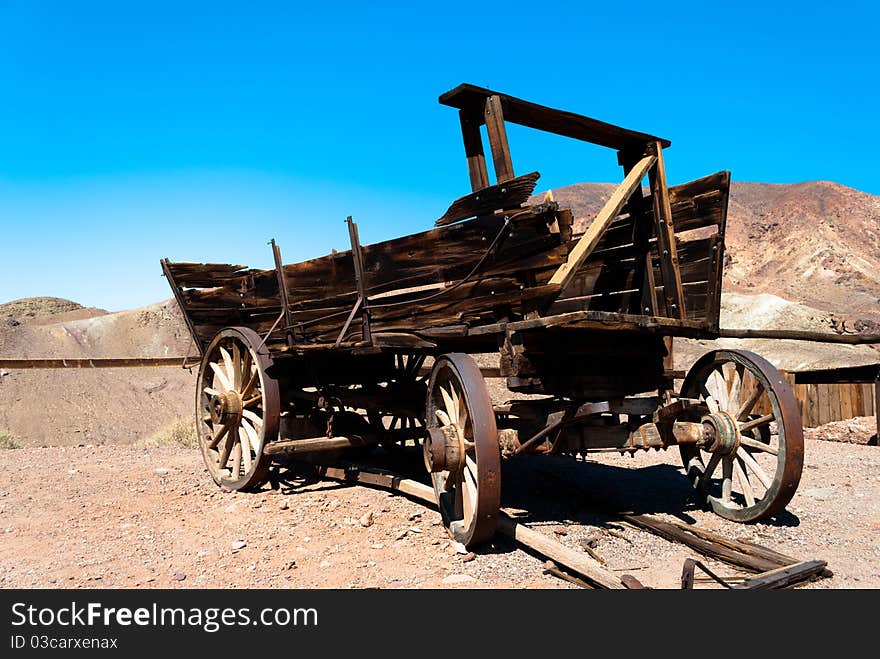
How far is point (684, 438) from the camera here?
4.65 metres

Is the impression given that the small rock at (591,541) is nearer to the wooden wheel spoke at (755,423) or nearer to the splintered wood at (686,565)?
the splintered wood at (686,565)

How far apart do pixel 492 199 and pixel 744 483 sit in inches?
104

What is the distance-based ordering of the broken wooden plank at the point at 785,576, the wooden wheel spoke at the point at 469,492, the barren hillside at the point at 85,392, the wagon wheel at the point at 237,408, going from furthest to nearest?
1. the barren hillside at the point at 85,392
2. the wagon wheel at the point at 237,408
3. the wooden wheel spoke at the point at 469,492
4. the broken wooden plank at the point at 785,576

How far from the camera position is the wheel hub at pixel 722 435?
15.4ft

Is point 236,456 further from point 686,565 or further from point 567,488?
point 686,565

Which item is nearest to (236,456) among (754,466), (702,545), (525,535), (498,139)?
(525,535)

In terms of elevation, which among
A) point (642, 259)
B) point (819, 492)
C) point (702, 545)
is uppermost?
point (642, 259)

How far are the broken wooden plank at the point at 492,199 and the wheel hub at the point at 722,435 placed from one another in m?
2.10

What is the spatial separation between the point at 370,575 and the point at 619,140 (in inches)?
137

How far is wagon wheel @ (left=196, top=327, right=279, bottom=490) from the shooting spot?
19.0 feet

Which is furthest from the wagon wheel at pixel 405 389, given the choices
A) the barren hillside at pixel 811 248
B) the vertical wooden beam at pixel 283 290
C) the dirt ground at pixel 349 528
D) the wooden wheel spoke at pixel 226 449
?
the barren hillside at pixel 811 248

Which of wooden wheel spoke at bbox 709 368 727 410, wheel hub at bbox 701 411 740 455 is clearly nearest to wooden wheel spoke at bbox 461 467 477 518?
wheel hub at bbox 701 411 740 455

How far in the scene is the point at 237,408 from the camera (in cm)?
623

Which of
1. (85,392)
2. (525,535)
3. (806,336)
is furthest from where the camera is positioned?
(85,392)
